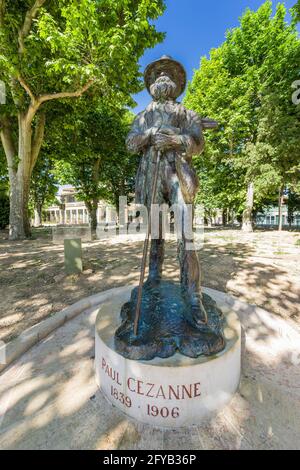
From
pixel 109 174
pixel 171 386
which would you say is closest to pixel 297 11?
pixel 171 386

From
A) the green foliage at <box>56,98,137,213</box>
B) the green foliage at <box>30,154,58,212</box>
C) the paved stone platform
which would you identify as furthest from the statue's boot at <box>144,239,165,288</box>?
the green foliage at <box>30,154,58,212</box>

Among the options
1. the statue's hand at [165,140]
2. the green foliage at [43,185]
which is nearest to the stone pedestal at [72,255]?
the statue's hand at [165,140]

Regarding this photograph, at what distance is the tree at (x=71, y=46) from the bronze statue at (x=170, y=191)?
6.28 m

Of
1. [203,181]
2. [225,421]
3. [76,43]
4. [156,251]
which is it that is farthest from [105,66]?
[203,181]

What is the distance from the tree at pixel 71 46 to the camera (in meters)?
7.28

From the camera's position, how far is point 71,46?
7.41 m

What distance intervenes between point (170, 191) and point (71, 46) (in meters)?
7.61

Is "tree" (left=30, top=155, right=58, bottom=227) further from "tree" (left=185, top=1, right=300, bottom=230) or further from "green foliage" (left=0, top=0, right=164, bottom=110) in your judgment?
"tree" (left=185, top=1, right=300, bottom=230)

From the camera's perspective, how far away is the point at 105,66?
8.04m

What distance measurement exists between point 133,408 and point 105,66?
938 cm

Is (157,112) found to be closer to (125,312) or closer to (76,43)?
(125,312)

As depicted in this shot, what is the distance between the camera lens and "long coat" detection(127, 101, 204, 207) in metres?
2.51

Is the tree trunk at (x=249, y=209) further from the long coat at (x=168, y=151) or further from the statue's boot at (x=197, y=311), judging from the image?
the statue's boot at (x=197, y=311)

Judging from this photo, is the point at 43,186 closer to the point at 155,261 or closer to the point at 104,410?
the point at 155,261
